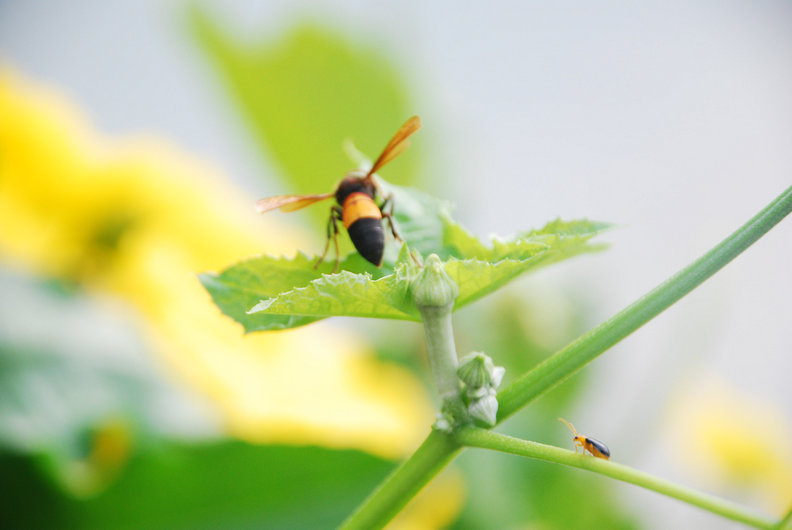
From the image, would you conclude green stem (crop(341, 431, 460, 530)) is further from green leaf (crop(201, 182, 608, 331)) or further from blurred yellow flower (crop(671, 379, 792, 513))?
blurred yellow flower (crop(671, 379, 792, 513))

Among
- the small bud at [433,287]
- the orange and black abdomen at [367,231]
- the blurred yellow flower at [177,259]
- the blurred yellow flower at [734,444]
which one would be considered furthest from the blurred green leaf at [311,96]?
the small bud at [433,287]

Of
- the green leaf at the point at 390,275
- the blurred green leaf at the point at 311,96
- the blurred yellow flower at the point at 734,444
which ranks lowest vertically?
the blurred yellow flower at the point at 734,444

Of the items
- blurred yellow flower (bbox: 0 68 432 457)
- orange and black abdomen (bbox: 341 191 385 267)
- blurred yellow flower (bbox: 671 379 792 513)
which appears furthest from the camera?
blurred yellow flower (bbox: 671 379 792 513)

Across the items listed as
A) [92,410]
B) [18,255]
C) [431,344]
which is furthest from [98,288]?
[431,344]

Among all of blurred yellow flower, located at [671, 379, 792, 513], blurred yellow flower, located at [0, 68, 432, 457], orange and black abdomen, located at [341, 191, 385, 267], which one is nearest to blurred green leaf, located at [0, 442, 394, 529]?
blurred yellow flower, located at [0, 68, 432, 457]

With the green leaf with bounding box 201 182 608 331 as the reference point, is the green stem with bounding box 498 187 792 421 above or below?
below

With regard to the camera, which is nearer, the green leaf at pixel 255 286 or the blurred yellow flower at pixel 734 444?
the green leaf at pixel 255 286

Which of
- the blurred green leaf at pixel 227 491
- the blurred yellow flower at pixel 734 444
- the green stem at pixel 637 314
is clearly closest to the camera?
the green stem at pixel 637 314

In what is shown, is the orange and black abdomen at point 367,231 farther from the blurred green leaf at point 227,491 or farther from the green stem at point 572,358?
the blurred green leaf at point 227,491
